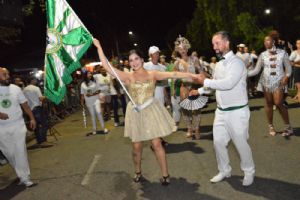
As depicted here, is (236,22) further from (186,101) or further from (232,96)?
(232,96)

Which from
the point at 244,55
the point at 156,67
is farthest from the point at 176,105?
the point at 244,55

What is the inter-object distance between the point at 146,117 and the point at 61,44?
1.71 metres

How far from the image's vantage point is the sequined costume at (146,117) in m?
5.65

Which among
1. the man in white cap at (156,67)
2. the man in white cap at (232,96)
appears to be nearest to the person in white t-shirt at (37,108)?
the man in white cap at (156,67)

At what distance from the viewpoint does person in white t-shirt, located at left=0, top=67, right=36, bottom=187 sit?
645cm

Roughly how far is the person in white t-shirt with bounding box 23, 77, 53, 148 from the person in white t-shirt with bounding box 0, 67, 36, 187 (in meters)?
3.98

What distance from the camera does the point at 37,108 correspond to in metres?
10.7

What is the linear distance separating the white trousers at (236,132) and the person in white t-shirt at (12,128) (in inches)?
132

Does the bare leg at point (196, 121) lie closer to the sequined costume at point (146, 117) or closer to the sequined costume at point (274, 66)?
the sequined costume at point (274, 66)

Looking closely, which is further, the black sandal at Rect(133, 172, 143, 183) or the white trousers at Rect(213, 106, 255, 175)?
the black sandal at Rect(133, 172, 143, 183)

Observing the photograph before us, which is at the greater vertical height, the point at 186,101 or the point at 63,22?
the point at 63,22

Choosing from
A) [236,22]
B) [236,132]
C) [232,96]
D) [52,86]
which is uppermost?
[236,22]

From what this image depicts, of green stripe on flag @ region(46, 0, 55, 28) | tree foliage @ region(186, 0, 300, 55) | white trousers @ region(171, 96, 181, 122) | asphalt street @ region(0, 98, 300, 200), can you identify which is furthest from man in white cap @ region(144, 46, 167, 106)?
tree foliage @ region(186, 0, 300, 55)

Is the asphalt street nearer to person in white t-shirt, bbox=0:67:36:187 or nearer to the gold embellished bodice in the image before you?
person in white t-shirt, bbox=0:67:36:187
